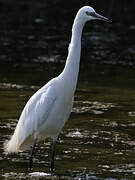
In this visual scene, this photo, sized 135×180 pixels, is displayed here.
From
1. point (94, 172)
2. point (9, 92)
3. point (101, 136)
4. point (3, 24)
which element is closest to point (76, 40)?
point (94, 172)

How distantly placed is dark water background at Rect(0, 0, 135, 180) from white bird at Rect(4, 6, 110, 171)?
47cm

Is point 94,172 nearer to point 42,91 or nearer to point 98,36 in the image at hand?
point 42,91

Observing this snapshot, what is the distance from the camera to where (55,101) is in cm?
825

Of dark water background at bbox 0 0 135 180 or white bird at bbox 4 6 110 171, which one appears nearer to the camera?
white bird at bbox 4 6 110 171

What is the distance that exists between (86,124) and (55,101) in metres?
2.79

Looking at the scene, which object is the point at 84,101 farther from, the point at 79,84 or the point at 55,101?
the point at 55,101

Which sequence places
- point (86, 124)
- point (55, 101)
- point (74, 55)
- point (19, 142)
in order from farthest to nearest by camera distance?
point (86, 124) → point (19, 142) → point (55, 101) → point (74, 55)

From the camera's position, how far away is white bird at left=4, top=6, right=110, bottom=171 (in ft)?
26.4

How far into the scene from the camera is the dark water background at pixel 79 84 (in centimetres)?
869

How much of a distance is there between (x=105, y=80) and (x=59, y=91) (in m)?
7.05

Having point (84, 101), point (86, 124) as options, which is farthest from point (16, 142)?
point (84, 101)

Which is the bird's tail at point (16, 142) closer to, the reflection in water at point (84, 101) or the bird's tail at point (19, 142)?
the bird's tail at point (19, 142)

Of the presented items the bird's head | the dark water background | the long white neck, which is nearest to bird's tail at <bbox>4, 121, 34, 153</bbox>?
the dark water background

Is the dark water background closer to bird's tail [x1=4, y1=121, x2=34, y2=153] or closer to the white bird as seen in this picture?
bird's tail [x1=4, y1=121, x2=34, y2=153]
